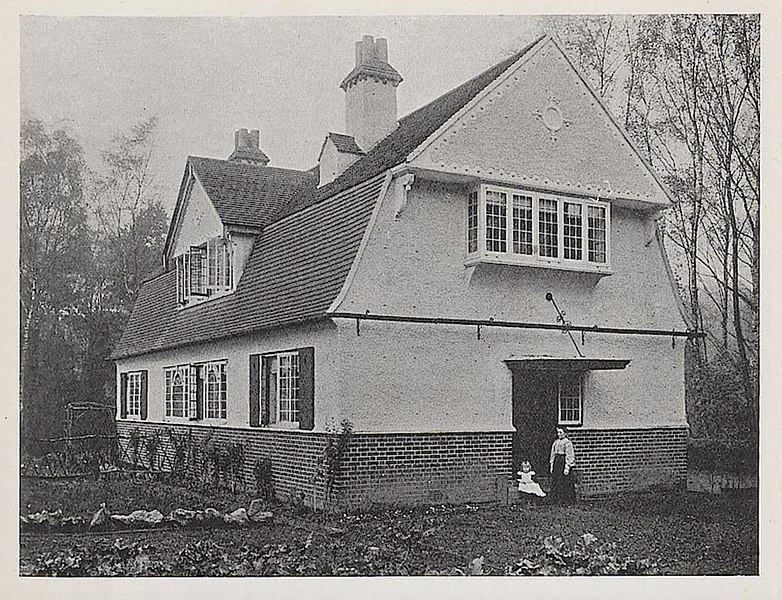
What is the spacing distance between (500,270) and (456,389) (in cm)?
203

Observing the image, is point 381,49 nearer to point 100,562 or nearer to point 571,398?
point 571,398

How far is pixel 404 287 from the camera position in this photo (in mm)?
16359

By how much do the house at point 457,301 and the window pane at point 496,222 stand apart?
30 mm

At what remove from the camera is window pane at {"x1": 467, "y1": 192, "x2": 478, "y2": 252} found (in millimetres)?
16734

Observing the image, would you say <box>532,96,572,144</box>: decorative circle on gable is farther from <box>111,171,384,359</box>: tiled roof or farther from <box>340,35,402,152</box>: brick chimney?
<box>111,171,384,359</box>: tiled roof

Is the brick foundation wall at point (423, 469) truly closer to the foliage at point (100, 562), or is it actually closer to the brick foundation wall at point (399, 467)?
the brick foundation wall at point (399, 467)

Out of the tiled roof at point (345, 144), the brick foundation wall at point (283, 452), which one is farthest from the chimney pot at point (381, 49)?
the brick foundation wall at point (283, 452)

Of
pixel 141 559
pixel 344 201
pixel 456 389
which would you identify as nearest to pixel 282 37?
pixel 344 201

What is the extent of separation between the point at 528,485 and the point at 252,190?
7634 mm

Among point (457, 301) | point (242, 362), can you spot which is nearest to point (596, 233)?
point (457, 301)

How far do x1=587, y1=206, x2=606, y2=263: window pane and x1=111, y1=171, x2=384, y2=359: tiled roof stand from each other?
3643 millimetres

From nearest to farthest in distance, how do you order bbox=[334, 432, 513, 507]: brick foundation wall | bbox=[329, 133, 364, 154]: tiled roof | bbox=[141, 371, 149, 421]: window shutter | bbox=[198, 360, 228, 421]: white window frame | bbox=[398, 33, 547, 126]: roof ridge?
1. bbox=[398, 33, 547, 126]: roof ridge
2. bbox=[334, 432, 513, 507]: brick foundation wall
3. bbox=[329, 133, 364, 154]: tiled roof
4. bbox=[198, 360, 228, 421]: white window frame
5. bbox=[141, 371, 149, 421]: window shutter

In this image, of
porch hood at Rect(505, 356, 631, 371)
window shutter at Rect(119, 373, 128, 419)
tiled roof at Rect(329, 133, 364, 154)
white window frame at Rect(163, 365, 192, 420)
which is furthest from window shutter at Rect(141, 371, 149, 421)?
porch hood at Rect(505, 356, 631, 371)

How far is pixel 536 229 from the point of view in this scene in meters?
16.9
